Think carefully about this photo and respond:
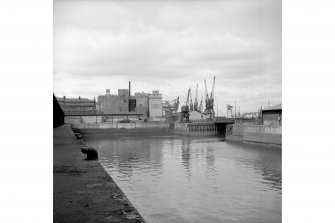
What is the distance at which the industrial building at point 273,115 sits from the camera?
151ft

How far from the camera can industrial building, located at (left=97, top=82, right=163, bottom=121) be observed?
136 metres

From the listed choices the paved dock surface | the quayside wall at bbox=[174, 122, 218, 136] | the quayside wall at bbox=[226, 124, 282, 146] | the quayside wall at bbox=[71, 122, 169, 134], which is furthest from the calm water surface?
the quayside wall at bbox=[71, 122, 169, 134]

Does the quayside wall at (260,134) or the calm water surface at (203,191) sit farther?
the quayside wall at (260,134)

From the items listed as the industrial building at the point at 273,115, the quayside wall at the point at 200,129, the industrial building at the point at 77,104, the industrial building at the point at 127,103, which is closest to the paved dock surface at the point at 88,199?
the industrial building at the point at 273,115

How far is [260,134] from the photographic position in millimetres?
46656

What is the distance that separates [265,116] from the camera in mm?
50531

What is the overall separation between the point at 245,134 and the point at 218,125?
32791 millimetres

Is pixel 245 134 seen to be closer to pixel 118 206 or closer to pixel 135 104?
pixel 118 206

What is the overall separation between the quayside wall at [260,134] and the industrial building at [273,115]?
2.14 meters

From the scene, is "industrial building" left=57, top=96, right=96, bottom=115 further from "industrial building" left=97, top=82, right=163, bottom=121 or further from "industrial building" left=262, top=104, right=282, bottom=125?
"industrial building" left=262, top=104, right=282, bottom=125

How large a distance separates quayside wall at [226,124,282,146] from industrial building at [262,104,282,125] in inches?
84.1

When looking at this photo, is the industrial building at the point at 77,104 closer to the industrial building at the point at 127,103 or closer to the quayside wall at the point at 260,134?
the industrial building at the point at 127,103

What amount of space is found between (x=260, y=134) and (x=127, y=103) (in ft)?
325
